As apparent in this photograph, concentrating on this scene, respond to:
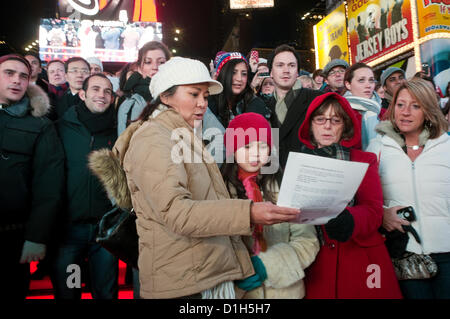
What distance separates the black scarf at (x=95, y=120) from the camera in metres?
2.96

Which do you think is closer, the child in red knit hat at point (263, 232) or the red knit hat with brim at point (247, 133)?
the child in red knit hat at point (263, 232)

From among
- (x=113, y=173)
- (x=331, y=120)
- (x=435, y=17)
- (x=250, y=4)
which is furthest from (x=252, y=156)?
(x=250, y=4)

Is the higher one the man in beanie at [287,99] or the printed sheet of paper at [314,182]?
the man in beanie at [287,99]

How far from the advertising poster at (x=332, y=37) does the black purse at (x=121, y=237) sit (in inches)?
487

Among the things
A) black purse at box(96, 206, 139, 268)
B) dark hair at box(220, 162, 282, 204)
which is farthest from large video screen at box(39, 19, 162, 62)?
black purse at box(96, 206, 139, 268)

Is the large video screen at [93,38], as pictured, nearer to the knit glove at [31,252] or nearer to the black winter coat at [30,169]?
the black winter coat at [30,169]

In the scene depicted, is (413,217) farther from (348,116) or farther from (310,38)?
(310,38)

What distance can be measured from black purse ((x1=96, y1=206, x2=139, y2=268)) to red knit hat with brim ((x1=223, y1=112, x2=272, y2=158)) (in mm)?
801

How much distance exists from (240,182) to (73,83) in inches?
121

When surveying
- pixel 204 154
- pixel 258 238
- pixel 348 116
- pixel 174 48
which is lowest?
pixel 258 238

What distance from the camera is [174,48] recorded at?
895 inches

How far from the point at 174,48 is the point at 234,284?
75.5 ft

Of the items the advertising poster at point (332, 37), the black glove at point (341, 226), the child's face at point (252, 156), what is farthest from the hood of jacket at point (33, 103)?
the advertising poster at point (332, 37)
